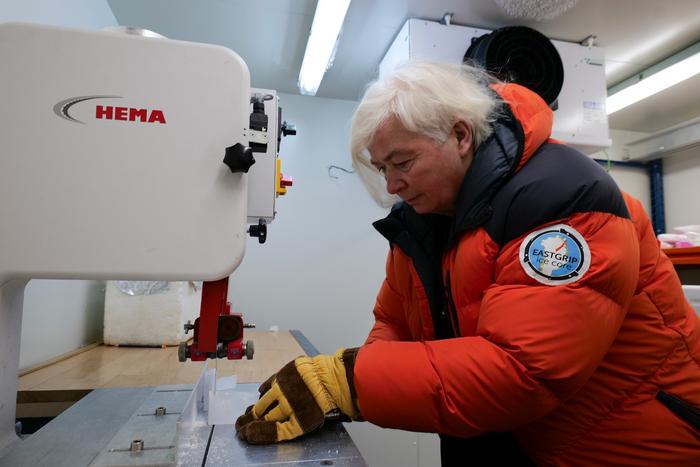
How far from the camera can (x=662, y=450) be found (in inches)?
28.2

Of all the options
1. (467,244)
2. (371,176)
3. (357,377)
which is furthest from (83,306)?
(467,244)

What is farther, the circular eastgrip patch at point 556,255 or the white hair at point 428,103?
the white hair at point 428,103

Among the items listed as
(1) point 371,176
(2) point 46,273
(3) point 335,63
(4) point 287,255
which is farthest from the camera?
(4) point 287,255

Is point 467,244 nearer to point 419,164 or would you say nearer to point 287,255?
point 419,164

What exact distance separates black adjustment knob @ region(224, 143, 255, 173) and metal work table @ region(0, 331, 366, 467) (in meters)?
0.46

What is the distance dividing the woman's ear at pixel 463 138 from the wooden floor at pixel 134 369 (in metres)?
0.88

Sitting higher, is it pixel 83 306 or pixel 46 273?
pixel 46 273

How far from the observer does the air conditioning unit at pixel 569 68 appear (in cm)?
204

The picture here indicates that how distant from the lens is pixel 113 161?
656 millimetres

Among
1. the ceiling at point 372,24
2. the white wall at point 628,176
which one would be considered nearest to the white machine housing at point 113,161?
the ceiling at point 372,24

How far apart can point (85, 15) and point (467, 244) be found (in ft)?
6.55

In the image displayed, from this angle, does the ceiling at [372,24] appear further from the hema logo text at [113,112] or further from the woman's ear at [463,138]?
the hema logo text at [113,112]

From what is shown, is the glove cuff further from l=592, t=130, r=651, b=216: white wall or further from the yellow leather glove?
l=592, t=130, r=651, b=216: white wall

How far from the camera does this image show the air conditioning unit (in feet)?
6.69
